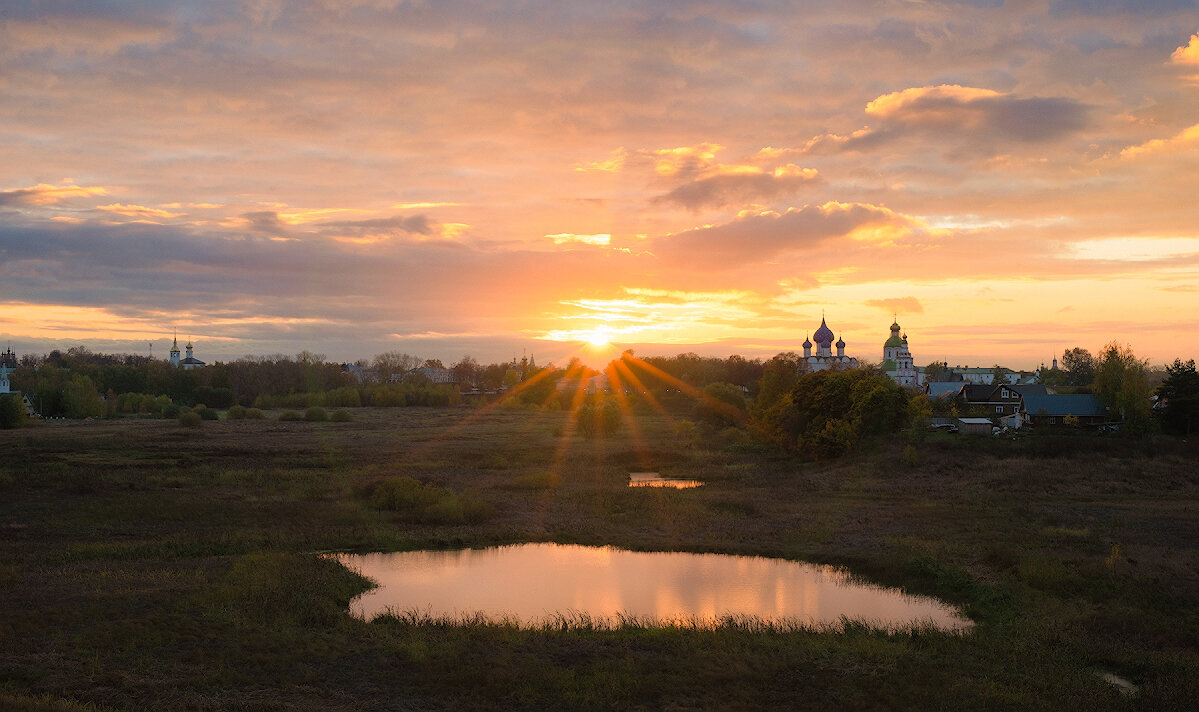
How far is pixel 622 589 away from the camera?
27.0 m

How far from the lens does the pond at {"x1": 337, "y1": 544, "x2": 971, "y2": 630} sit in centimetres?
2397

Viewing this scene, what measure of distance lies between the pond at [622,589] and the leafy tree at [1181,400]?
45.2 meters

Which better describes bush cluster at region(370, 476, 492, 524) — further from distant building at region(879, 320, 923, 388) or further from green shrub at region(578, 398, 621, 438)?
distant building at region(879, 320, 923, 388)

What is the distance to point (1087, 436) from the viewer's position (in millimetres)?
56438

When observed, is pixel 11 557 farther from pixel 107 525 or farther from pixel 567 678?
pixel 567 678

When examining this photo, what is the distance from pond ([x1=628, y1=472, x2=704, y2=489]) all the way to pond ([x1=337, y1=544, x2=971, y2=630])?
62.5 feet

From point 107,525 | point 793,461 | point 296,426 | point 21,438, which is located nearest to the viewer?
point 107,525

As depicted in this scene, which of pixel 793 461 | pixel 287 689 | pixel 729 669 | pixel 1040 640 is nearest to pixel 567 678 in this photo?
pixel 729 669

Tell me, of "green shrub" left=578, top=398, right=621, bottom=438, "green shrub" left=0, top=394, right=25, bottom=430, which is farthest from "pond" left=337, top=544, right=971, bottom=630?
"green shrub" left=0, top=394, right=25, bottom=430

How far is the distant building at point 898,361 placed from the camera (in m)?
124

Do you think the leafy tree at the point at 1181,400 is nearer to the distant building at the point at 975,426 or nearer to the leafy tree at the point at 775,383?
the distant building at the point at 975,426

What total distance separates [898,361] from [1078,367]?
6563 centimetres

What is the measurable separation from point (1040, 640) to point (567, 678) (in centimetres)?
1209

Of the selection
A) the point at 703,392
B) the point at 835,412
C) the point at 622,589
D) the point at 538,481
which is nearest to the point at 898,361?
the point at 703,392
